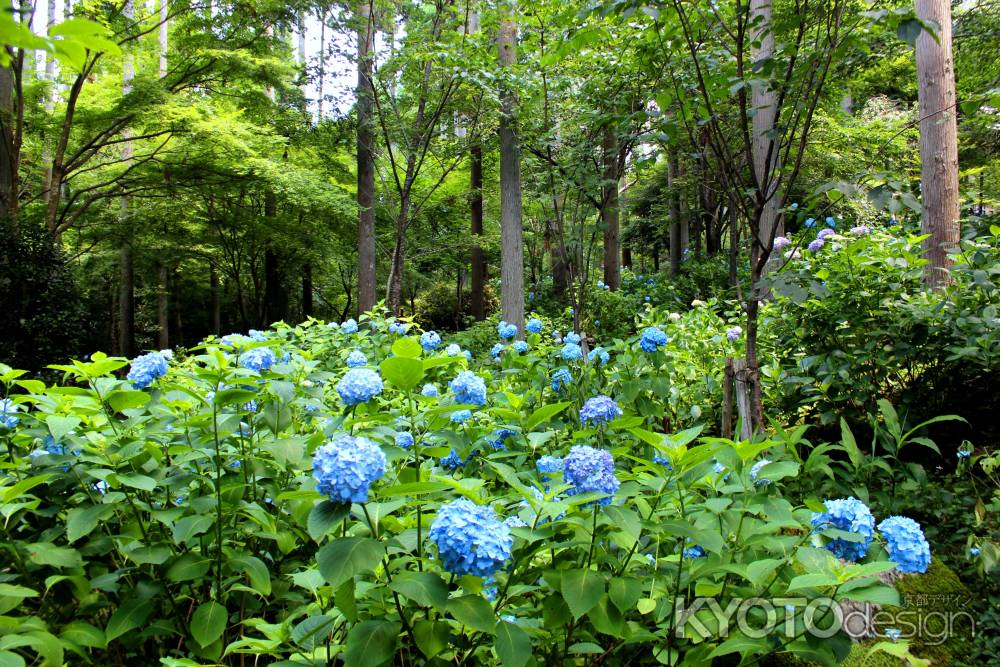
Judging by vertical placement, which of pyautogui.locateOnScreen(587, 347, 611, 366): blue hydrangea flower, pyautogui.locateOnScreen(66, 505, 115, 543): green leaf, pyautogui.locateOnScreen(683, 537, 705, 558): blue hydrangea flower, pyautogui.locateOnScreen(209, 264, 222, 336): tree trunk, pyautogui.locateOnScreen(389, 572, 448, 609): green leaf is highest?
pyautogui.locateOnScreen(209, 264, 222, 336): tree trunk

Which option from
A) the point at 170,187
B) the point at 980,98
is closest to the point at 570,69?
the point at 980,98

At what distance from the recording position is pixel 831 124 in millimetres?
8469

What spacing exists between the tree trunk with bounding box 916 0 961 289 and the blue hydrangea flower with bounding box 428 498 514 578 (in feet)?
16.5

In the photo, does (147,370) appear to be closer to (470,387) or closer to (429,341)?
(470,387)

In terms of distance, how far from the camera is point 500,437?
2023mm

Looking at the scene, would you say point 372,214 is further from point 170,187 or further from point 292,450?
point 292,450

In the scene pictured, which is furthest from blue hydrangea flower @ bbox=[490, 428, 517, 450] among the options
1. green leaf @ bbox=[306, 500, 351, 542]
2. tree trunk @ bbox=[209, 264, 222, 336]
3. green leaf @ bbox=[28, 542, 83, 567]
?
tree trunk @ bbox=[209, 264, 222, 336]

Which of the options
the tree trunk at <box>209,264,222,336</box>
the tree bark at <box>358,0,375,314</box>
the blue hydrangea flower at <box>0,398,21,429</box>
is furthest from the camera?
the tree trunk at <box>209,264,222,336</box>

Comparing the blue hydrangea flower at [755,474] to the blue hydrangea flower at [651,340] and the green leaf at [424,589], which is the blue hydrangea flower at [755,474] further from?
the blue hydrangea flower at [651,340]

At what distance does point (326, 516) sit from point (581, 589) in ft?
1.53

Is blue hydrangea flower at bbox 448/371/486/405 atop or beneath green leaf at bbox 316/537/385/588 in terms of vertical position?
atop

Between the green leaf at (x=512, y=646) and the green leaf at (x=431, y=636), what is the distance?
0.33 ft

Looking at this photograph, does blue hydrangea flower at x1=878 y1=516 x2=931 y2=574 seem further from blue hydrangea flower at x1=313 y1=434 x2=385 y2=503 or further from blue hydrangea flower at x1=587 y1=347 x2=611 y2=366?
blue hydrangea flower at x1=587 y1=347 x2=611 y2=366

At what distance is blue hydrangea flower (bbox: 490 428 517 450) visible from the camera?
199cm
